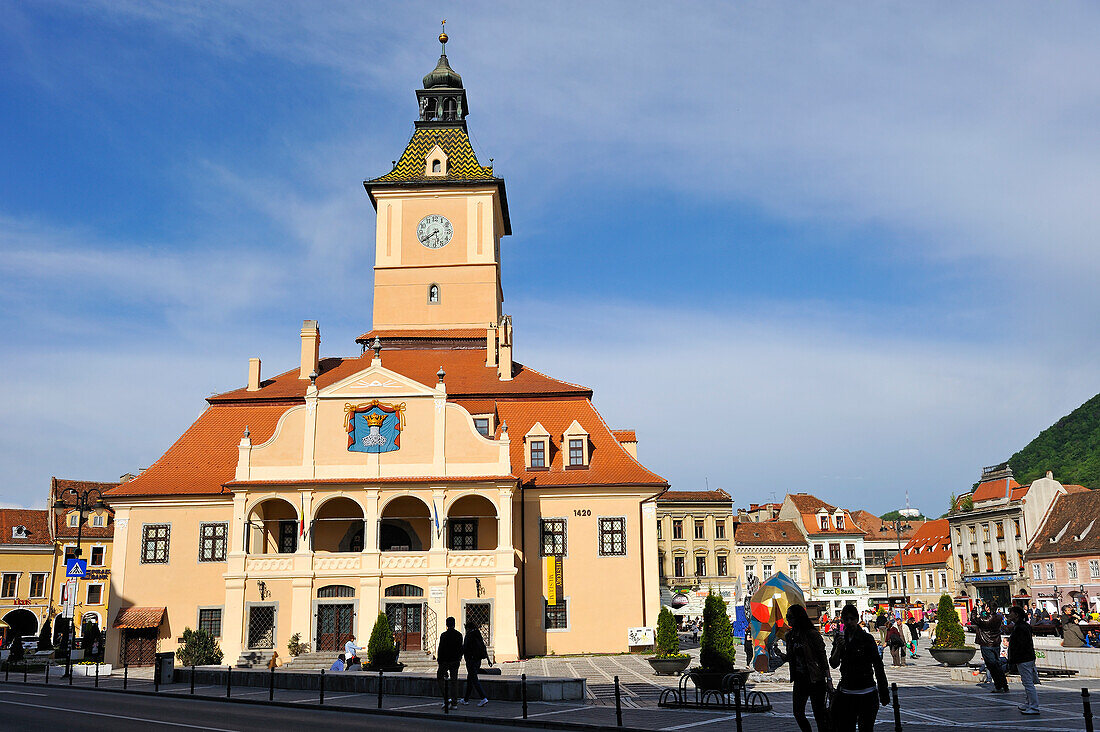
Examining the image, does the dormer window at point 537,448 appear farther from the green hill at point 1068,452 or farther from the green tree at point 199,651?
the green hill at point 1068,452

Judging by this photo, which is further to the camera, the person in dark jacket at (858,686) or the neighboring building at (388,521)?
the neighboring building at (388,521)

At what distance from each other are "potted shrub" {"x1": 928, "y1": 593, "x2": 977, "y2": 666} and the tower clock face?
34.7 metres

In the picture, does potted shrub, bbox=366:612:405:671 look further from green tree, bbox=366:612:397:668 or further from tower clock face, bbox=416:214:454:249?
tower clock face, bbox=416:214:454:249

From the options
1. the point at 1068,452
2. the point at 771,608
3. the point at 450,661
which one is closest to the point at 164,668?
the point at 450,661

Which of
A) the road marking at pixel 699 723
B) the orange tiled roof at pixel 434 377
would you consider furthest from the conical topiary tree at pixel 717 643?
the orange tiled roof at pixel 434 377

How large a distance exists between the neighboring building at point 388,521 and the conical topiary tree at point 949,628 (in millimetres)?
13575

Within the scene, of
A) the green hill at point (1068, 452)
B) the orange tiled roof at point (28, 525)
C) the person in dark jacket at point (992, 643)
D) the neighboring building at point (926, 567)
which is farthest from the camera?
the green hill at point (1068, 452)

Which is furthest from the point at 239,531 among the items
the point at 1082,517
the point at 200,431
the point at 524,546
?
the point at 1082,517

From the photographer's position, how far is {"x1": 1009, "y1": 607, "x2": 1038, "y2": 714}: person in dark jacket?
1767 centimetres

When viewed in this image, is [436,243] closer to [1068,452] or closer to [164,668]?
[164,668]

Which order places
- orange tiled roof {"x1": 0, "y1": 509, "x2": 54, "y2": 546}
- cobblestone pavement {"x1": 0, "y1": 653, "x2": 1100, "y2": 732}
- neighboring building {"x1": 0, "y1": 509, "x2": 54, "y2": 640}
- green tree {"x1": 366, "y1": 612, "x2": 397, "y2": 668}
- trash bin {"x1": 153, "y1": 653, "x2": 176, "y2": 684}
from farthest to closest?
orange tiled roof {"x1": 0, "y1": 509, "x2": 54, "y2": 546} < neighboring building {"x1": 0, "y1": 509, "x2": 54, "y2": 640} < green tree {"x1": 366, "y1": 612, "x2": 397, "y2": 668} < trash bin {"x1": 153, "y1": 653, "x2": 176, "y2": 684} < cobblestone pavement {"x1": 0, "y1": 653, "x2": 1100, "y2": 732}

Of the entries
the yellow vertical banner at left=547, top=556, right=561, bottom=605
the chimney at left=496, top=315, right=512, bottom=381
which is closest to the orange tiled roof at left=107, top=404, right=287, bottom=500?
the chimney at left=496, top=315, right=512, bottom=381

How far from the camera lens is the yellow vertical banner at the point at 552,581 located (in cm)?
4046

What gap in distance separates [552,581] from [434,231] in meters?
23.6
